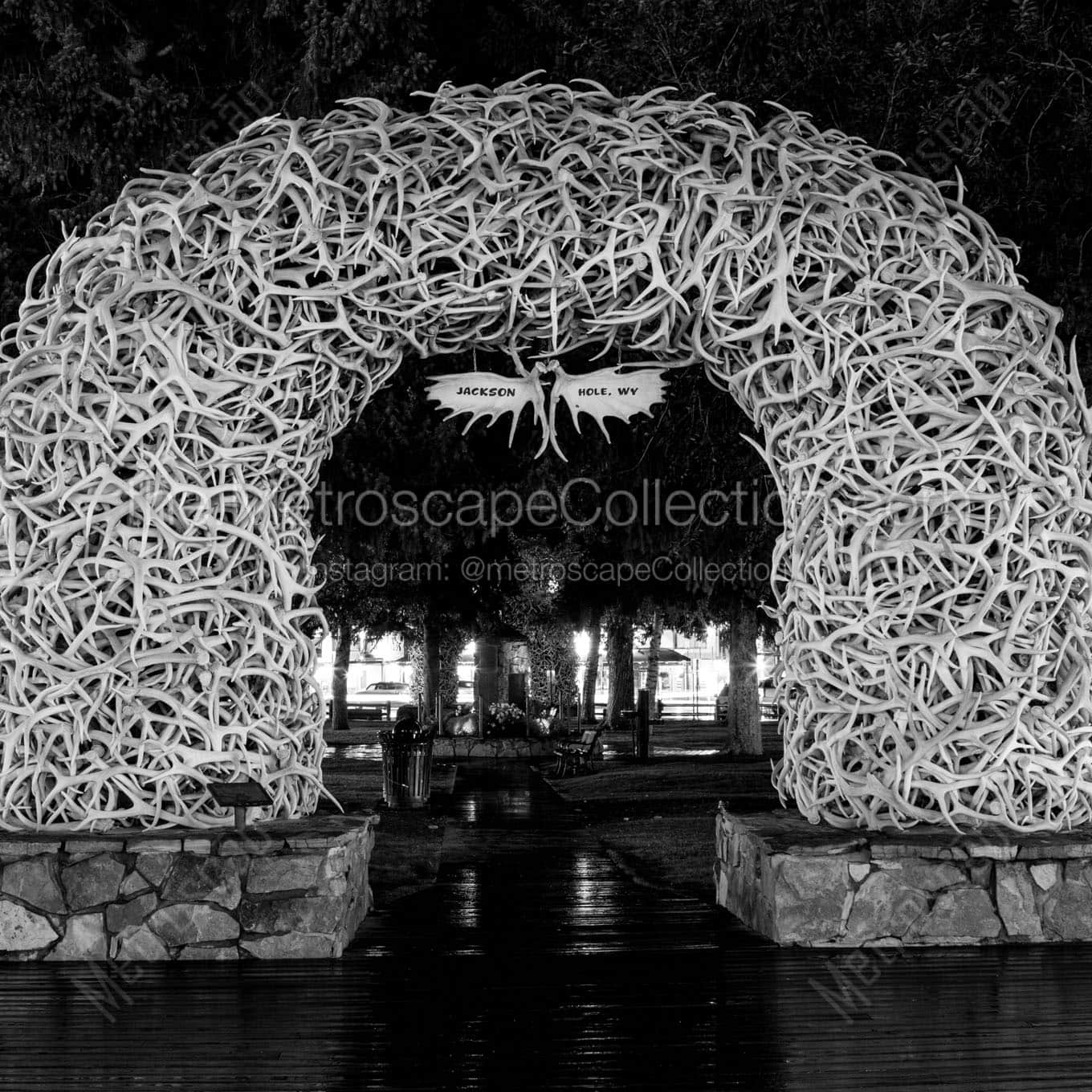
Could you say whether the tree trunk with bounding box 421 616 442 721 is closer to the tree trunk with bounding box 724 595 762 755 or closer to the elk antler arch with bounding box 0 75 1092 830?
the tree trunk with bounding box 724 595 762 755

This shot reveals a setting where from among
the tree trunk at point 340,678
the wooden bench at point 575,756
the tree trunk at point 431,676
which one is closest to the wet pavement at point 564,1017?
the wooden bench at point 575,756

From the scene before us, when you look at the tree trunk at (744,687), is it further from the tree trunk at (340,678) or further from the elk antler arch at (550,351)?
the elk antler arch at (550,351)

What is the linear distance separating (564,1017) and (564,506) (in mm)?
10121

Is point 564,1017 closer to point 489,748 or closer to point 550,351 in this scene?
point 550,351

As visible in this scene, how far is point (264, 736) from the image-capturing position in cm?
681

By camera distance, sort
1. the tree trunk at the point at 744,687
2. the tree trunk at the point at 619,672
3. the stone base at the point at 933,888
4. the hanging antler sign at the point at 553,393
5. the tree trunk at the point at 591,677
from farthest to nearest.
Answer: the tree trunk at the point at 591,677, the tree trunk at the point at 619,672, the tree trunk at the point at 744,687, the hanging antler sign at the point at 553,393, the stone base at the point at 933,888

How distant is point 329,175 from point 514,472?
31.7 feet

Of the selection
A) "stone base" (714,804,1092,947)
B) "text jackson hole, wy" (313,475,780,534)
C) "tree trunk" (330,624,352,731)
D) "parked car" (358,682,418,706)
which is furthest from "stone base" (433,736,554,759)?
"parked car" (358,682,418,706)

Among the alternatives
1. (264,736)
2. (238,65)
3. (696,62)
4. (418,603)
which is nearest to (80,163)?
(238,65)

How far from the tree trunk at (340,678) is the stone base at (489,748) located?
3719 mm

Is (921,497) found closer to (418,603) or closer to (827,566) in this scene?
(827,566)

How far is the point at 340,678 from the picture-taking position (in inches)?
1289

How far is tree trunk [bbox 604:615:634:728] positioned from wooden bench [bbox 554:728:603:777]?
306 inches

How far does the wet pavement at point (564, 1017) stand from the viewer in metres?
4.89
